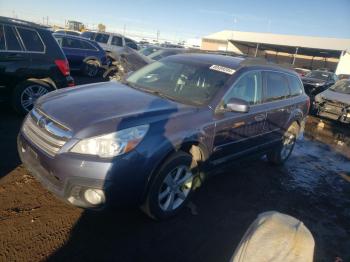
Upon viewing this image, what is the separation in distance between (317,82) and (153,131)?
1509cm

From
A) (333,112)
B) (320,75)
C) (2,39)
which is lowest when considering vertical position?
(333,112)

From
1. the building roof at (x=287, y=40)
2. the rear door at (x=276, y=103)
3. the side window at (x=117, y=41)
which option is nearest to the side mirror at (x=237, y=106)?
the rear door at (x=276, y=103)

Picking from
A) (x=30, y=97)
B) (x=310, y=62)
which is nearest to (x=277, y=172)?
(x=30, y=97)

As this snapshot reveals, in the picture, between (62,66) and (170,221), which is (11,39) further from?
(170,221)

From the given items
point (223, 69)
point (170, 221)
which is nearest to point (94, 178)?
point (170, 221)

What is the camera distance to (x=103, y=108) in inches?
130

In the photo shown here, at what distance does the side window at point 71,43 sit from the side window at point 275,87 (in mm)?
9627

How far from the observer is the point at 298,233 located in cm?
163

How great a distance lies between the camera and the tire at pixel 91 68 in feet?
42.2

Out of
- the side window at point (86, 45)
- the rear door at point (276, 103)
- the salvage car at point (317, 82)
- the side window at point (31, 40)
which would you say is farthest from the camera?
the salvage car at point (317, 82)

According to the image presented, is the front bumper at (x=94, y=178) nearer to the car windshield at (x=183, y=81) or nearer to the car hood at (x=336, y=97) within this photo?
the car windshield at (x=183, y=81)

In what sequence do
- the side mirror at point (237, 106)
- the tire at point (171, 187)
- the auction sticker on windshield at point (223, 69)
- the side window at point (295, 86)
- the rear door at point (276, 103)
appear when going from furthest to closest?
the side window at point (295, 86)
the rear door at point (276, 103)
the auction sticker on windshield at point (223, 69)
the side mirror at point (237, 106)
the tire at point (171, 187)

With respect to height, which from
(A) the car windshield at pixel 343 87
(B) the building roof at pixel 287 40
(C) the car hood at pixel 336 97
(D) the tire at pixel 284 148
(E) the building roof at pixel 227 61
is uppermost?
(B) the building roof at pixel 287 40

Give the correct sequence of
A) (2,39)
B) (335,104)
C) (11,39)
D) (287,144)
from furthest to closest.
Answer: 1. (335,104)
2. (287,144)
3. (11,39)
4. (2,39)
